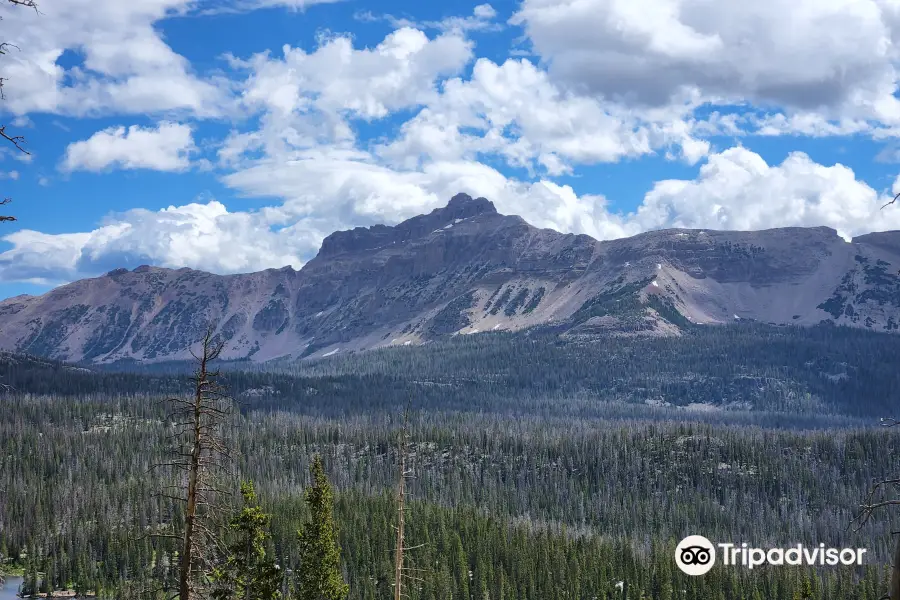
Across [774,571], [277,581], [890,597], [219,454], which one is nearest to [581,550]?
[774,571]

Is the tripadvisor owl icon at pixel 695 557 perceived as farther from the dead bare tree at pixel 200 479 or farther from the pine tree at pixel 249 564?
the dead bare tree at pixel 200 479

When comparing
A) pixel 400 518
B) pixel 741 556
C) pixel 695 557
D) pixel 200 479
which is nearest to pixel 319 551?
pixel 400 518

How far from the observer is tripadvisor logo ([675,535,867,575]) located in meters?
125

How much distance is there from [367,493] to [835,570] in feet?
297

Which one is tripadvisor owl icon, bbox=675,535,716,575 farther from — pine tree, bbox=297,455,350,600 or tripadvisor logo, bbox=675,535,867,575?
pine tree, bbox=297,455,350,600

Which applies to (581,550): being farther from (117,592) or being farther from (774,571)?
(117,592)

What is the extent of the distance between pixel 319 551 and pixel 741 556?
12419 centimetres

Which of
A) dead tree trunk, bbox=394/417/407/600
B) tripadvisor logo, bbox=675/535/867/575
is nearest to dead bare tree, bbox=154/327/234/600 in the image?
dead tree trunk, bbox=394/417/407/600

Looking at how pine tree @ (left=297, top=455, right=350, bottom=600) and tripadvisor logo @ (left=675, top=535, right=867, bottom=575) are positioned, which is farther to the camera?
tripadvisor logo @ (left=675, top=535, right=867, bottom=575)

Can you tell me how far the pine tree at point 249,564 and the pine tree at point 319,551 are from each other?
20.3ft

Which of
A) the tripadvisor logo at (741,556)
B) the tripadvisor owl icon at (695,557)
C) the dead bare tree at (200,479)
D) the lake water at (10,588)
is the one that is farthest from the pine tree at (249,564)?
the lake water at (10,588)

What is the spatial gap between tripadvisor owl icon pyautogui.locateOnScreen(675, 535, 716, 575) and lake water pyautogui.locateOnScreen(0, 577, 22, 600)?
101793mm

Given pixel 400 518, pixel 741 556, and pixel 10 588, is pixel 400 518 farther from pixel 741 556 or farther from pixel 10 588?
pixel 741 556

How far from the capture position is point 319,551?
53219mm
